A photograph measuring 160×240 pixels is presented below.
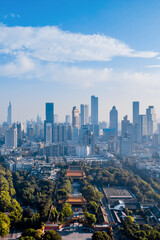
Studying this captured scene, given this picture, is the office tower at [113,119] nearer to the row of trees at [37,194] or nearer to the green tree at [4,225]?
the row of trees at [37,194]

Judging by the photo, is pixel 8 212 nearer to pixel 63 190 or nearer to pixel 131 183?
pixel 63 190

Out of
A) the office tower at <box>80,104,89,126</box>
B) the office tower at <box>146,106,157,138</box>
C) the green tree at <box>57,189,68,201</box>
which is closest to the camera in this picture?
the green tree at <box>57,189,68,201</box>

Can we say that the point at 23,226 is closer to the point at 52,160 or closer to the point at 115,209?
the point at 115,209

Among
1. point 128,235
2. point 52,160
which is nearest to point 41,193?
point 128,235

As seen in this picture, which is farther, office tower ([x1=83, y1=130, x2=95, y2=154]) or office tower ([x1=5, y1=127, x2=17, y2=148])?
office tower ([x1=5, y1=127, x2=17, y2=148])

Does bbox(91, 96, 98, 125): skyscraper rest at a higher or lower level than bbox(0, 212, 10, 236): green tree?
higher

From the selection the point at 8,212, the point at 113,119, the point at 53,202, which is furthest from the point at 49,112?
the point at 8,212

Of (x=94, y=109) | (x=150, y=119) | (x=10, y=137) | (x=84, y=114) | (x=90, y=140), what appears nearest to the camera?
(x=90, y=140)

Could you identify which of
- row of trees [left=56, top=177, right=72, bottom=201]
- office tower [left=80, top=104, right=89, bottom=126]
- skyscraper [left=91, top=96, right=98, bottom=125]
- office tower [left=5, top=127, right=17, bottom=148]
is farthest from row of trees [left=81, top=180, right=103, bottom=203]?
skyscraper [left=91, top=96, right=98, bottom=125]

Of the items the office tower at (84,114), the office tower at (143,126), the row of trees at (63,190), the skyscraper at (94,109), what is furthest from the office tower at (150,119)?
the row of trees at (63,190)

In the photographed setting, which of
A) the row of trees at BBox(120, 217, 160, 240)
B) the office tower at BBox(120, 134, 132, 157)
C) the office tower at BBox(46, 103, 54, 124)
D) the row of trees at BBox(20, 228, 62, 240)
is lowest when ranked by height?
the row of trees at BBox(120, 217, 160, 240)

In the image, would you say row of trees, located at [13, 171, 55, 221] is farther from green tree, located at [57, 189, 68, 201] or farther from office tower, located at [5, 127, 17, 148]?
office tower, located at [5, 127, 17, 148]

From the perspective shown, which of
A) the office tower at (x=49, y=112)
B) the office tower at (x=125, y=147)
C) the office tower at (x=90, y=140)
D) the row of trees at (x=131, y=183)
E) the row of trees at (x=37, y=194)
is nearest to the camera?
the row of trees at (x=37, y=194)
